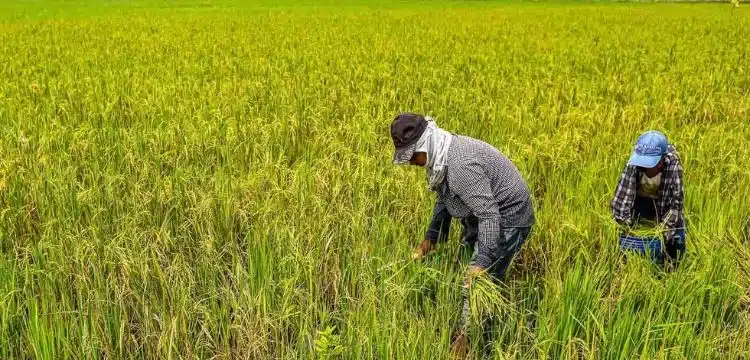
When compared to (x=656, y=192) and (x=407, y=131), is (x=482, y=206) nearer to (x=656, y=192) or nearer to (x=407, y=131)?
(x=407, y=131)

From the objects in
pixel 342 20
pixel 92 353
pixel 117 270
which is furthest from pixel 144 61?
pixel 342 20

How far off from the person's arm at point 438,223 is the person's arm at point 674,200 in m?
0.98

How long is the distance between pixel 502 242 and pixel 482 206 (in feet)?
0.87

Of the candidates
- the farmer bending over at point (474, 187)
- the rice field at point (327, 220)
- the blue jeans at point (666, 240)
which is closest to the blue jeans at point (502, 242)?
the farmer bending over at point (474, 187)

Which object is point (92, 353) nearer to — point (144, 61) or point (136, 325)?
point (136, 325)

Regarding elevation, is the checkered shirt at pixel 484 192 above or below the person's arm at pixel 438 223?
above

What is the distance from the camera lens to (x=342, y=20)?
19.4m

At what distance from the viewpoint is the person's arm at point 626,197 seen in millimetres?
2896

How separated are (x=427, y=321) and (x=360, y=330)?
0.36m

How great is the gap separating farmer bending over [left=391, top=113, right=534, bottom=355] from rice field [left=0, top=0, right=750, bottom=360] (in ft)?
0.59

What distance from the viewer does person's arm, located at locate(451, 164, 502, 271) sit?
7.98 ft

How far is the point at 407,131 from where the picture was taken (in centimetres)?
231

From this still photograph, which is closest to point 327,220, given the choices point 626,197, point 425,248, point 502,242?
point 425,248

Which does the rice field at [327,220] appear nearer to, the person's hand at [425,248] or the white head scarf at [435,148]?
the person's hand at [425,248]
